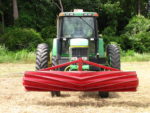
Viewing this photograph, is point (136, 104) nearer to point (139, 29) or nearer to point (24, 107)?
point (24, 107)

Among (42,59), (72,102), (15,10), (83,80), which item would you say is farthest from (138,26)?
(83,80)

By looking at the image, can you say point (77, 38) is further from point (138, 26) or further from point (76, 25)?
point (138, 26)

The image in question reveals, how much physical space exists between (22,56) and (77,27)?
11475 millimetres

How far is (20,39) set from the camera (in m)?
25.5

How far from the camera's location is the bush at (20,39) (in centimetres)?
2525

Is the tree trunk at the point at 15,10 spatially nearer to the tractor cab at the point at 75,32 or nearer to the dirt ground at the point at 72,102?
the tractor cab at the point at 75,32

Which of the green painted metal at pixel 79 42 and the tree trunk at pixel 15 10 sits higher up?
the tree trunk at pixel 15 10

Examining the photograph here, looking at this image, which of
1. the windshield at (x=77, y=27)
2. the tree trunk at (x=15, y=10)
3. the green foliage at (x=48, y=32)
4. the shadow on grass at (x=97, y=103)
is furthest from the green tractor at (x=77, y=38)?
the tree trunk at (x=15, y=10)

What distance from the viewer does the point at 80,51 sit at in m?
8.17

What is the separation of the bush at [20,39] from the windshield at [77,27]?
15.7m

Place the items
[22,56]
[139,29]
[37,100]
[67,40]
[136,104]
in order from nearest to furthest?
[136,104] < [37,100] < [67,40] < [22,56] < [139,29]

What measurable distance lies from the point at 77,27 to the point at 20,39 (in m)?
17.0

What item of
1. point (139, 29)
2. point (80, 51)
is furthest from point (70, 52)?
point (139, 29)

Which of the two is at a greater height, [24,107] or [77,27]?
[77,27]
